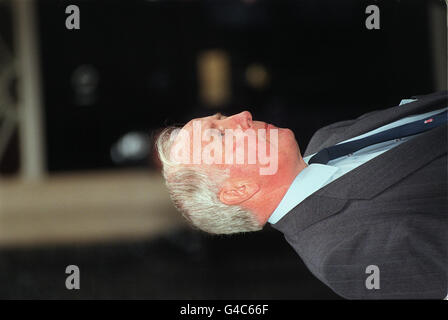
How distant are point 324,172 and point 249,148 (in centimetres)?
23

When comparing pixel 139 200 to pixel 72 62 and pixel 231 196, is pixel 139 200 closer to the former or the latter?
pixel 72 62

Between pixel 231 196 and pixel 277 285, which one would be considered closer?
pixel 231 196

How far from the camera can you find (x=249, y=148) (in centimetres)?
159

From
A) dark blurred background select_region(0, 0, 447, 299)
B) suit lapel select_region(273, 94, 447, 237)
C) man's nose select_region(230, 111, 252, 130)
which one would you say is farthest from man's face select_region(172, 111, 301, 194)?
dark blurred background select_region(0, 0, 447, 299)

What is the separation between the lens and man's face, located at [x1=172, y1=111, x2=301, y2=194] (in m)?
1.60

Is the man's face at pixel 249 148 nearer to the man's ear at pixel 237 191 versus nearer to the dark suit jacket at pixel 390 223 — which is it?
the man's ear at pixel 237 191

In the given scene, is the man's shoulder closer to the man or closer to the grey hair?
the man

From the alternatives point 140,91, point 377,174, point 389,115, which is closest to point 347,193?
point 377,174

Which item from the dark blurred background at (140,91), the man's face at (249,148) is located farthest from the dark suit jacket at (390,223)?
the dark blurred background at (140,91)

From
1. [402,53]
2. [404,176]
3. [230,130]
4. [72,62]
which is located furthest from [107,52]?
[404,176]

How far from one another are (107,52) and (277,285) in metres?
2.88

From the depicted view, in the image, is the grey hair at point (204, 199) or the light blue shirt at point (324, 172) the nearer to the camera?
the light blue shirt at point (324, 172)

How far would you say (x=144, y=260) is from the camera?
13.7 ft

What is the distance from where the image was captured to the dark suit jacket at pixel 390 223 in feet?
4.50
